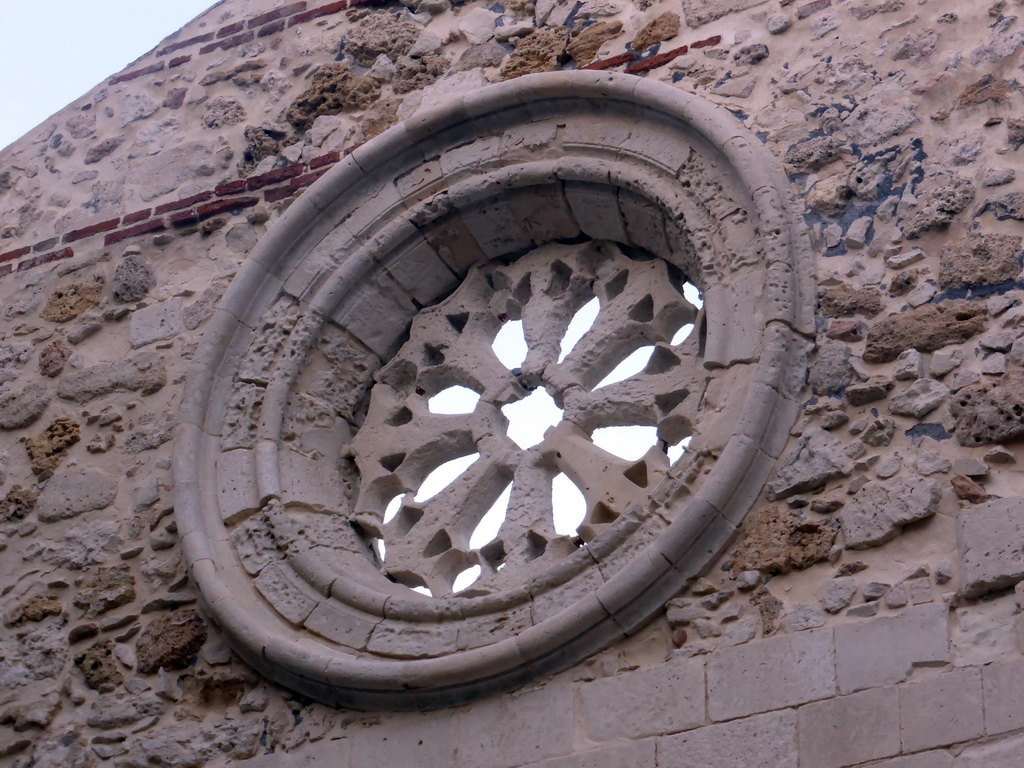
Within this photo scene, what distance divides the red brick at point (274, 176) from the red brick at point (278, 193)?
0.05 m

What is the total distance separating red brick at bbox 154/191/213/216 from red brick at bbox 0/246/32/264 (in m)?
0.62

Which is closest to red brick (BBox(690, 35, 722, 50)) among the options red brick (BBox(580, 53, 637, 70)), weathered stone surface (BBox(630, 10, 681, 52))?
weathered stone surface (BBox(630, 10, 681, 52))

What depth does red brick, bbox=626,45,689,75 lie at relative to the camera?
5934 millimetres

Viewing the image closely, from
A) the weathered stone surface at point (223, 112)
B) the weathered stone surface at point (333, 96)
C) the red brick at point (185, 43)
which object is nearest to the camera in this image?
the weathered stone surface at point (333, 96)

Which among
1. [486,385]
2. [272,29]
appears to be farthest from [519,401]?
[272,29]

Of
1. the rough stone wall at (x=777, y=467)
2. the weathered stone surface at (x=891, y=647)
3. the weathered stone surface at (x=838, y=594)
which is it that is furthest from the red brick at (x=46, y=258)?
the weathered stone surface at (x=891, y=647)

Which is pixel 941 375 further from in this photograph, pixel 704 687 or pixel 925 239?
pixel 704 687

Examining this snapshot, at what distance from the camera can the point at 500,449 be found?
5.40 meters

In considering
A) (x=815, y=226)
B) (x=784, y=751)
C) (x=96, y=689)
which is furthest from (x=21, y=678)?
(x=815, y=226)

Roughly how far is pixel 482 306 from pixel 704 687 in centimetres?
219

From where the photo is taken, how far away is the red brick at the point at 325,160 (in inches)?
251

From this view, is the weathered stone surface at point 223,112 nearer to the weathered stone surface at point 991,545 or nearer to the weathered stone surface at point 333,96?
the weathered stone surface at point 333,96

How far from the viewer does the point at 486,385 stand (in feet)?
18.6

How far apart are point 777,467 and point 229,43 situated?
373cm
